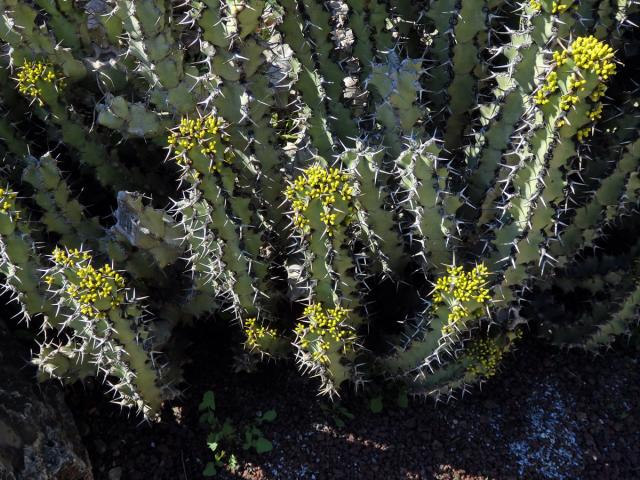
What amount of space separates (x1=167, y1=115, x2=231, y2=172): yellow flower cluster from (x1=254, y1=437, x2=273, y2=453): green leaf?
134cm

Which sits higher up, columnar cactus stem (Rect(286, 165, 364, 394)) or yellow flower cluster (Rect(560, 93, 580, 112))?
yellow flower cluster (Rect(560, 93, 580, 112))

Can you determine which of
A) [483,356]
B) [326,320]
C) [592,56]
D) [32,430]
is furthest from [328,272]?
[32,430]

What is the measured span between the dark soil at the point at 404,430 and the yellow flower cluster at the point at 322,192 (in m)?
1.10

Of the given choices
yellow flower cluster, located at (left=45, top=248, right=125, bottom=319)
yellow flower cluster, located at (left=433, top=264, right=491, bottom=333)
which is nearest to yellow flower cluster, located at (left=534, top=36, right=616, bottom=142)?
yellow flower cluster, located at (left=433, top=264, right=491, bottom=333)

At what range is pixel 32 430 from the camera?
273cm

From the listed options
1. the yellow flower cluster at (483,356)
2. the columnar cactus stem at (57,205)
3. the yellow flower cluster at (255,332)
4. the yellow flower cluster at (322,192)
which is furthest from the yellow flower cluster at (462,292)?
the columnar cactus stem at (57,205)

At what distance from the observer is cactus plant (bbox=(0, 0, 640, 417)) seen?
8.51ft

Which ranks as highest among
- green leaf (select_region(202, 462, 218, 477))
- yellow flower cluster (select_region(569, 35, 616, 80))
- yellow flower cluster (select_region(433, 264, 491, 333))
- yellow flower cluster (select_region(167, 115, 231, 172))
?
yellow flower cluster (select_region(569, 35, 616, 80))

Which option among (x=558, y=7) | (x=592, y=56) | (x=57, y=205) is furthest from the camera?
(x=57, y=205)

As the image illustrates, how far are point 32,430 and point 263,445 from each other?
1021mm

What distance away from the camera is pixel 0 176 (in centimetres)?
306

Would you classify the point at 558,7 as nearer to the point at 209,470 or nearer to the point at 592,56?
the point at 592,56

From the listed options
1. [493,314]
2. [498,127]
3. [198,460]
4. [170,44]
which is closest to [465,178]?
[498,127]

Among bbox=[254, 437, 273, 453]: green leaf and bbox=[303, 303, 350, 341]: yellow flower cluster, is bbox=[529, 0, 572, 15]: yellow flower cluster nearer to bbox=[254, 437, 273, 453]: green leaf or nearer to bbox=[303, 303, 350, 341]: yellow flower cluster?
bbox=[303, 303, 350, 341]: yellow flower cluster
